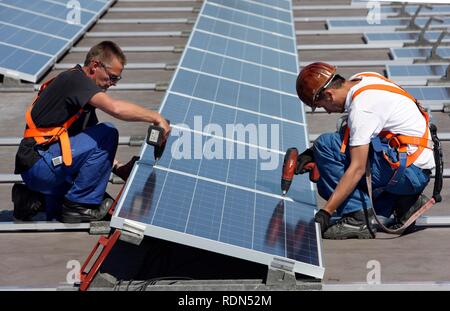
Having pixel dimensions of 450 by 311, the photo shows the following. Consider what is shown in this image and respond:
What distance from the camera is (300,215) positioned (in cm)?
655

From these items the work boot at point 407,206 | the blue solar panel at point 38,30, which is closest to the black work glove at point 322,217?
the work boot at point 407,206

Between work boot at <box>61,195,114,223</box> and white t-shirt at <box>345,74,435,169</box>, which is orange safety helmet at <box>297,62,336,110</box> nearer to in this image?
white t-shirt at <box>345,74,435,169</box>

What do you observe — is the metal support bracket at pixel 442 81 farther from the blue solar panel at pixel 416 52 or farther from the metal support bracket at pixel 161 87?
the metal support bracket at pixel 161 87

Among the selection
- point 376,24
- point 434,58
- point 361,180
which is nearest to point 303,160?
point 361,180

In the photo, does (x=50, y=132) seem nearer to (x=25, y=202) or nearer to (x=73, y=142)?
(x=73, y=142)

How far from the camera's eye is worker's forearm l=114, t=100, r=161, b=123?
6480mm

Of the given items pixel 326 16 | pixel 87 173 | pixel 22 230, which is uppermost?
pixel 87 173

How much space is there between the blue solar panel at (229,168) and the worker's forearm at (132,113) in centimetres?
35

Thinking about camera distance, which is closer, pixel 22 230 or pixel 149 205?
pixel 149 205

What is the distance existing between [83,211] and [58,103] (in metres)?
0.87

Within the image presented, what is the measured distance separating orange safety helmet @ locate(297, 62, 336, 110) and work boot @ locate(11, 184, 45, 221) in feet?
7.33
